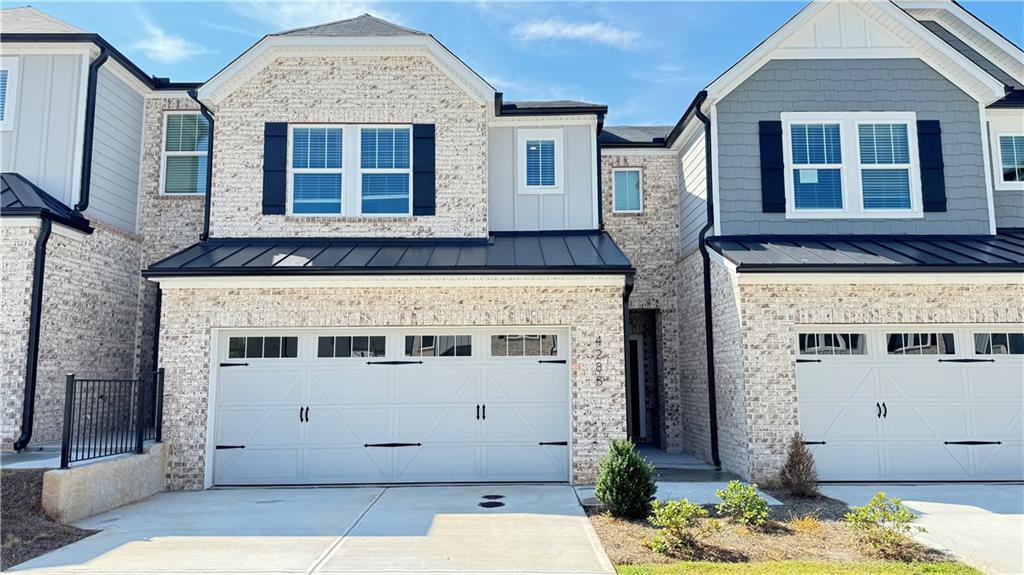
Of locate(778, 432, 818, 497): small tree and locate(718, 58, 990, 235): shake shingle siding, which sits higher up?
locate(718, 58, 990, 235): shake shingle siding

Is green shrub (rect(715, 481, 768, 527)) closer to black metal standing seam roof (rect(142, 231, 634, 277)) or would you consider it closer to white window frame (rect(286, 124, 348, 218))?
black metal standing seam roof (rect(142, 231, 634, 277))

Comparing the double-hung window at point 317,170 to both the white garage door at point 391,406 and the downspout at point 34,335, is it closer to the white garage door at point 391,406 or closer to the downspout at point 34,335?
the white garage door at point 391,406

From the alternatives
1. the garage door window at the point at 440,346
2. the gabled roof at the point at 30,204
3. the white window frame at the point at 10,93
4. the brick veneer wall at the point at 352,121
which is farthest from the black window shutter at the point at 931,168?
the white window frame at the point at 10,93

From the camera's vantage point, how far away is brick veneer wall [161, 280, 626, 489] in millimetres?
10219

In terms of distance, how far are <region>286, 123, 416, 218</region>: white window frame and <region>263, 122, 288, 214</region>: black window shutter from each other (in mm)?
88

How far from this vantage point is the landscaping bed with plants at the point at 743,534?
20.6ft

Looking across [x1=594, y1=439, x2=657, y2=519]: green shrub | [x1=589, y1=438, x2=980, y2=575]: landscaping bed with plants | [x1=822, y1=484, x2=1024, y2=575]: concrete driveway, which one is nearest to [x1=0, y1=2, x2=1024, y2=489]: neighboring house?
[x1=822, y1=484, x2=1024, y2=575]: concrete driveway

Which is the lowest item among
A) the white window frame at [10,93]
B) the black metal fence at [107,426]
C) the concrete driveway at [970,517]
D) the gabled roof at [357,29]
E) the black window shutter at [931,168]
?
the concrete driveway at [970,517]

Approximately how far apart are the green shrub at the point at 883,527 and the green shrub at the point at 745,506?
0.89 metres

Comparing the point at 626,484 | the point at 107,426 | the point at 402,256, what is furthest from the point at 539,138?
the point at 107,426

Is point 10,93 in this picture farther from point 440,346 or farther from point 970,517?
point 970,517

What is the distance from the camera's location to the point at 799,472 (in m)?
9.47

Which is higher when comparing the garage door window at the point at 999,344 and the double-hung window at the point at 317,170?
the double-hung window at the point at 317,170

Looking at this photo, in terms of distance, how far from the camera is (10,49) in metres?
11.9
